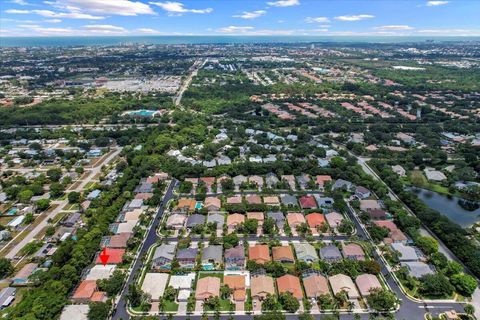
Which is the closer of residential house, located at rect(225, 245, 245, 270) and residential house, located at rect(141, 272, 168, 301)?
residential house, located at rect(141, 272, 168, 301)

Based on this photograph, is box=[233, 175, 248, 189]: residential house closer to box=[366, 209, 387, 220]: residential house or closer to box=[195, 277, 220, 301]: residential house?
box=[366, 209, 387, 220]: residential house

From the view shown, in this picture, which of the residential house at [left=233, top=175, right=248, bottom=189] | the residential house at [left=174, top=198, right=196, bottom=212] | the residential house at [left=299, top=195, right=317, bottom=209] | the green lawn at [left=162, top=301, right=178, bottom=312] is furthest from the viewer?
the residential house at [left=233, top=175, right=248, bottom=189]

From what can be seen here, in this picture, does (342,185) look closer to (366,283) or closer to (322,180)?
(322,180)

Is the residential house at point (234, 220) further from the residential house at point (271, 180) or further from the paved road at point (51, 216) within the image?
the paved road at point (51, 216)

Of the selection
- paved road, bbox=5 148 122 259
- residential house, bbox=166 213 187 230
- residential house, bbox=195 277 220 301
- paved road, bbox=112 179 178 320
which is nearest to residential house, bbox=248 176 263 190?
paved road, bbox=112 179 178 320

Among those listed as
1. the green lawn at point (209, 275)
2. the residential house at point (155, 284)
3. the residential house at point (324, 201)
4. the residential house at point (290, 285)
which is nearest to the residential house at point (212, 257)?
the green lawn at point (209, 275)

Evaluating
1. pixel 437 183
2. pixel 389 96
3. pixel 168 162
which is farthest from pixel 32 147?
pixel 389 96

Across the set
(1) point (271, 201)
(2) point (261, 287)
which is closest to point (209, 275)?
(2) point (261, 287)
